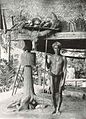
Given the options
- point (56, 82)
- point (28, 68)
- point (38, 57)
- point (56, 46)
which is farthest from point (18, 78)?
point (56, 46)

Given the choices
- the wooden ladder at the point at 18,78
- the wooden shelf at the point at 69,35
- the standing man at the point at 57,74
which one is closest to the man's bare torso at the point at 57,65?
the standing man at the point at 57,74

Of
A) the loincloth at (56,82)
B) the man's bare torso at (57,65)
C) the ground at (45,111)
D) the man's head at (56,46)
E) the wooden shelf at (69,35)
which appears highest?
the wooden shelf at (69,35)

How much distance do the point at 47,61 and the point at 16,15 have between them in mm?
615

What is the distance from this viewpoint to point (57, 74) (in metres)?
3.82

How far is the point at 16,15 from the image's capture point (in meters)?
3.94

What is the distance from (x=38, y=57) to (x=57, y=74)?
0.32 metres

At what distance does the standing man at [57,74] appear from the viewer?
151 inches

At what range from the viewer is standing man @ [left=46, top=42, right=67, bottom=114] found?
382 centimetres

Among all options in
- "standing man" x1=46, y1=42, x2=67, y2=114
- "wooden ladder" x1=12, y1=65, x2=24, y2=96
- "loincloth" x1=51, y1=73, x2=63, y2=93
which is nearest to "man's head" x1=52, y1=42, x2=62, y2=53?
"standing man" x1=46, y1=42, x2=67, y2=114

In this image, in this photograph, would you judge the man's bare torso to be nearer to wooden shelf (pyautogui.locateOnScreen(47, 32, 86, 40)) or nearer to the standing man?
the standing man

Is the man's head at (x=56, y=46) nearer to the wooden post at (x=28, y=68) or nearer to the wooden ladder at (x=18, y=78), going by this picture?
the wooden post at (x=28, y=68)

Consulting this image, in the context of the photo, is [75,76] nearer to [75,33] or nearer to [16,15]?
[75,33]

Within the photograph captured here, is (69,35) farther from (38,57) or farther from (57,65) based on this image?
(38,57)

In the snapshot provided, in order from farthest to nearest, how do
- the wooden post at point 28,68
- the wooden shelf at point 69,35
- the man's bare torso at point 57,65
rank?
the wooden post at point 28,68 → the man's bare torso at point 57,65 → the wooden shelf at point 69,35
